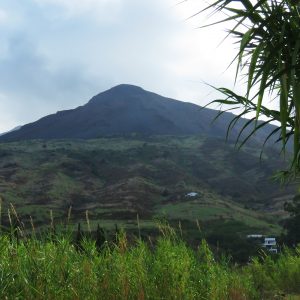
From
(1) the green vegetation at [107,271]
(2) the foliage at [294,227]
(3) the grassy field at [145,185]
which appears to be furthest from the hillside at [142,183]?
(1) the green vegetation at [107,271]

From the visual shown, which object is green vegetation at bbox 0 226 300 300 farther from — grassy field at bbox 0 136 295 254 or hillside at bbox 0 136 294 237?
hillside at bbox 0 136 294 237

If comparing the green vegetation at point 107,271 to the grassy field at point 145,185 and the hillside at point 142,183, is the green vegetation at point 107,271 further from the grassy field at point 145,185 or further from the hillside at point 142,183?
the hillside at point 142,183

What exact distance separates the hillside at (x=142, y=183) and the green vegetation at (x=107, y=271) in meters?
53.9

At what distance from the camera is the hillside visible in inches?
3319

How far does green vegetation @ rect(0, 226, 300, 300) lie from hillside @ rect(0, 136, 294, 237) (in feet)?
177

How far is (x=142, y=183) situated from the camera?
380 feet

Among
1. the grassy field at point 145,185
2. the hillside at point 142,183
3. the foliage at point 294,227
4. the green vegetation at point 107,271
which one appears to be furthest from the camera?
the hillside at point 142,183

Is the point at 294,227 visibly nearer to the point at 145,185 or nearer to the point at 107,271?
the point at 107,271

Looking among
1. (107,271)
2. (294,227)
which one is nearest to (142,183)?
(294,227)

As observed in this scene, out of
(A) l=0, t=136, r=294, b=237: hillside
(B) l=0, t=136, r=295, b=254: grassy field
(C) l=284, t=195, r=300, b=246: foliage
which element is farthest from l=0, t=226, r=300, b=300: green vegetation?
(A) l=0, t=136, r=294, b=237: hillside

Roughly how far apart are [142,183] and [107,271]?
10939cm

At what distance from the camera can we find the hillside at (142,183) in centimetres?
8431

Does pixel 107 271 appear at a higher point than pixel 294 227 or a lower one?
higher

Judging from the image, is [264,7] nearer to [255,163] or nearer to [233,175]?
[233,175]
